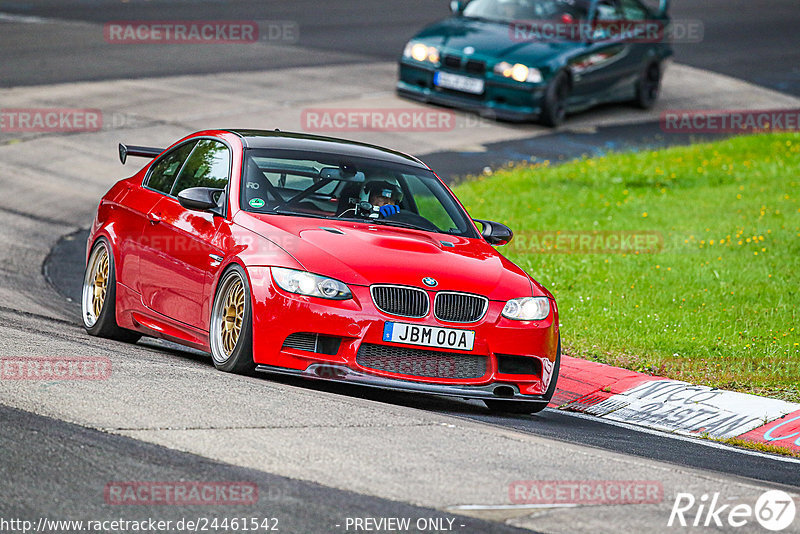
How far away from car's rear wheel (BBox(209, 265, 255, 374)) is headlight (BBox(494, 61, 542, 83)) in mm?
12167

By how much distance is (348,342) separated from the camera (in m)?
7.15

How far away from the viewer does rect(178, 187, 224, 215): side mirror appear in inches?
317

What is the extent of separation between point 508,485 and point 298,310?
2.09 metres

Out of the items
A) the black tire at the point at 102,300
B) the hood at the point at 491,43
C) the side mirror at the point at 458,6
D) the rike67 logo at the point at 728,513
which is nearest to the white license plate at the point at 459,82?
the hood at the point at 491,43

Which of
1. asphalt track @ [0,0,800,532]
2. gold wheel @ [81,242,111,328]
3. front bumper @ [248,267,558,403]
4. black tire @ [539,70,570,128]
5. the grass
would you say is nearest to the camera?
asphalt track @ [0,0,800,532]

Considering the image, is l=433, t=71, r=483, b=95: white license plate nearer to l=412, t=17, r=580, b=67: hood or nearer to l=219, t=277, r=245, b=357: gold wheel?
l=412, t=17, r=580, b=67: hood

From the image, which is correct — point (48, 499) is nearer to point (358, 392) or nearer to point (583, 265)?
point (358, 392)

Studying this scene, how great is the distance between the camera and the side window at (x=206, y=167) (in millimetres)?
8484

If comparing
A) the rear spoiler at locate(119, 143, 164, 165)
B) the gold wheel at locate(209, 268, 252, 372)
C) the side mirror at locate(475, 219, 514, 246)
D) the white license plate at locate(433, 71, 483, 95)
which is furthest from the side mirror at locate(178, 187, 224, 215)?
the white license plate at locate(433, 71, 483, 95)

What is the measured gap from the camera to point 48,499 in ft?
16.0

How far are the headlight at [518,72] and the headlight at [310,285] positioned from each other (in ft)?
40.8

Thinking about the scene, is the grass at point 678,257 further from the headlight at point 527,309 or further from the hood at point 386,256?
the hood at point 386,256

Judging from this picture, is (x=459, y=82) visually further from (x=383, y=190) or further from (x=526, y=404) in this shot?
(x=526, y=404)

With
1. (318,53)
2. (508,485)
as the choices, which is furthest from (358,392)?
(318,53)
